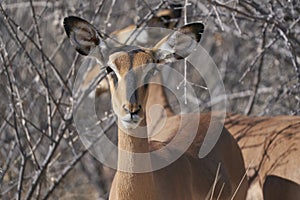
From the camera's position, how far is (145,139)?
3.99 m

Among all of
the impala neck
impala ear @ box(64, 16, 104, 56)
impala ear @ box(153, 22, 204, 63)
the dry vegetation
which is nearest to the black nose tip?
the impala neck

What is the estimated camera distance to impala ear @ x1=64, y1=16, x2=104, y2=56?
4195mm

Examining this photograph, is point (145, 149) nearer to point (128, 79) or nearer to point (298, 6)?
point (128, 79)

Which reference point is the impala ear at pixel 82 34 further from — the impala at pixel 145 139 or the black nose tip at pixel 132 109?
the black nose tip at pixel 132 109

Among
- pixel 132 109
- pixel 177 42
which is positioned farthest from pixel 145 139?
pixel 177 42

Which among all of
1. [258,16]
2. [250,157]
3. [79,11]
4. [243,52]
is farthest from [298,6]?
[243,52]

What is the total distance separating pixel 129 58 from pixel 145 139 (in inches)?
16.5

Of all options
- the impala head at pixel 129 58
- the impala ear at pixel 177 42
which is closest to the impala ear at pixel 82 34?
the impala head at pixel 129 58

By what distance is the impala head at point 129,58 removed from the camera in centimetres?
379

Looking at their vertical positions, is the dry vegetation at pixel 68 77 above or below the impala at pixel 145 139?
above

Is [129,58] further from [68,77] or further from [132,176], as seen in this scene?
[68,77]

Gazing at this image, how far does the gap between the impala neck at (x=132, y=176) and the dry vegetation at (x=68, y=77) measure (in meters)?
0.88

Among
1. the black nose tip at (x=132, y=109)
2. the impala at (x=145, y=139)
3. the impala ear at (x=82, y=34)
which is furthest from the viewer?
the impala ear at (x=82, y=34)

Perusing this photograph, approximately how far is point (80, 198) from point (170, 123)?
1737mm
